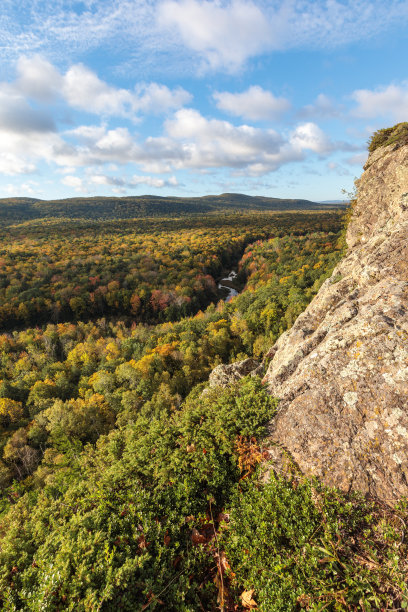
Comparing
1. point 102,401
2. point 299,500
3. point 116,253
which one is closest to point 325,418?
point 299,500

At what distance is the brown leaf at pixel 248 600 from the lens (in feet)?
16.1

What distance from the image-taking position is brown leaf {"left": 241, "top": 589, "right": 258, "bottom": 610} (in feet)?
16.1

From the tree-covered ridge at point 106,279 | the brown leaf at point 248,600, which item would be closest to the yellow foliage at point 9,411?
the tree-covered ridge at point 106,279

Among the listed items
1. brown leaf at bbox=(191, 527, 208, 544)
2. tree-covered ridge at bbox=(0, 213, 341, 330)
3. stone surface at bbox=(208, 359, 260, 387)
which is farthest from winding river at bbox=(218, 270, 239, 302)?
brown leaf at bbox=(191, 527, 208, 544)

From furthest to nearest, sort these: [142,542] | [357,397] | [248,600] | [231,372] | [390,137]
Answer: [390,137] → [231,372] → [357,397] → [142,542] → [248,600]

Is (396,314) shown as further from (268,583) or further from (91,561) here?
(91,561)

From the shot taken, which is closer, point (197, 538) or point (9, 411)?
point (197, 538)

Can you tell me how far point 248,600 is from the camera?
4965 millimetres

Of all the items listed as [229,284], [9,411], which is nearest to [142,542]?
[9,411]

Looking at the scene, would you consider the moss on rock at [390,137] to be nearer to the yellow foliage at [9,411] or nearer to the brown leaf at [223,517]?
the brown leaf at [223,517]

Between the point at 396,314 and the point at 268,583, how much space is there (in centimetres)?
708

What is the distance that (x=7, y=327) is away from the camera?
308ft

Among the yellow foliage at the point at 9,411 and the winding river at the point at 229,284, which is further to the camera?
the winding river at the point at 229,284

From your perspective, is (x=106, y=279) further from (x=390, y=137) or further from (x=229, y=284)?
(x=390, y=137)
